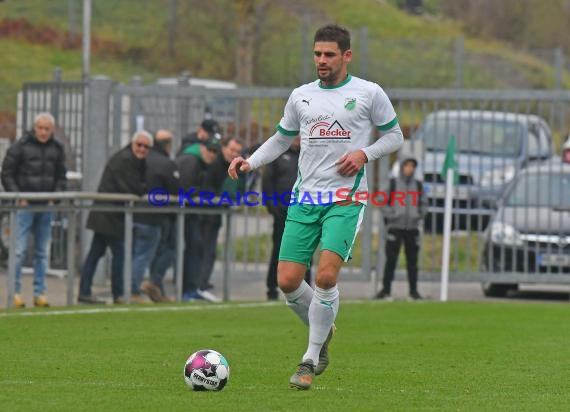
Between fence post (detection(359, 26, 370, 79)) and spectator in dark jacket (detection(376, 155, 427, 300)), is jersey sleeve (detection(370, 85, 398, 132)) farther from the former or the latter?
fence post (detection(359, 26, 370, 79))

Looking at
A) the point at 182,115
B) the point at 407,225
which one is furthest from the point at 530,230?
the point at 182,115

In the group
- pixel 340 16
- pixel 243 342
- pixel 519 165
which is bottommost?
→ pixel 243 342

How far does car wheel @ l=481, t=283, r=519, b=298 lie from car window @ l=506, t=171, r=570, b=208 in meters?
1.47

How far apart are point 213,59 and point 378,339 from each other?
123 ft

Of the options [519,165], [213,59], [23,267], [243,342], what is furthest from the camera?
[213,59]

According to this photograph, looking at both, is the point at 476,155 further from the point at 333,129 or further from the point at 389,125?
the point at 333,129

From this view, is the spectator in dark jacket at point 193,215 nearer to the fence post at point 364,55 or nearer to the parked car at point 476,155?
the parked car at point 476,155

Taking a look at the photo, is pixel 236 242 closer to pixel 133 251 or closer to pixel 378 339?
pixel 133 251

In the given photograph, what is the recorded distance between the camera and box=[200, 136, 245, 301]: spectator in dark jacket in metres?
19.7

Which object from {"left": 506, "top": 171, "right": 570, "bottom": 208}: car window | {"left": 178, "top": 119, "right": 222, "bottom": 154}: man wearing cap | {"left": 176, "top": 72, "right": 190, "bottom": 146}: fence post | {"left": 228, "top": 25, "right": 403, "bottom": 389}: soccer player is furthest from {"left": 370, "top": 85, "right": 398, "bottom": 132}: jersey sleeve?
{"left": 176, "top": 72, "right": 190, "bottom": 146}: fence post

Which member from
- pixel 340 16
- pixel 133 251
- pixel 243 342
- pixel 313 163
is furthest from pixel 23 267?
pixel 340 16

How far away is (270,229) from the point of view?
72.0 ft

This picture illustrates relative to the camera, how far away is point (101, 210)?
17.8 metres

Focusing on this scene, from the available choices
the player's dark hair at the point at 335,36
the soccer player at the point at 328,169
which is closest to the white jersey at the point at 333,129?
the soccer player at the point at 328,169
